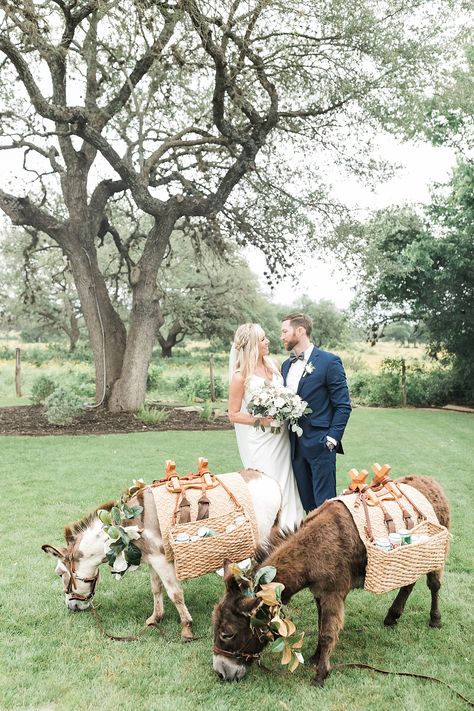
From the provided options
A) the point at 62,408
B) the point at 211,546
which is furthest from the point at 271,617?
the point at 62,408

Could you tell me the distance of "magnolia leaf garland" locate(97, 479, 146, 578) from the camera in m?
3.82

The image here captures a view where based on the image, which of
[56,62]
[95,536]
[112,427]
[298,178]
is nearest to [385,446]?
[112,427]

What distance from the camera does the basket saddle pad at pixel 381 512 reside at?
3617 millimetres

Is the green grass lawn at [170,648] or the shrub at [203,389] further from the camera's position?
the shrub at [203,389]

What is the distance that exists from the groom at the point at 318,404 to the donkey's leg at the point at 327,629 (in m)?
1.38

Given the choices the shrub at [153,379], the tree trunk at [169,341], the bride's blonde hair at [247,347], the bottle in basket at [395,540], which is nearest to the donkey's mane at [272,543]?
the bottle in basket at [395,540]

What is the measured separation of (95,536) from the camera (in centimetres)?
404

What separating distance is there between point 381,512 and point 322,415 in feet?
4.22

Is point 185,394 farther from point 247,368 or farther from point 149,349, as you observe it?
point 247,368

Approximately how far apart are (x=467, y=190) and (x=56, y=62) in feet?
38.5

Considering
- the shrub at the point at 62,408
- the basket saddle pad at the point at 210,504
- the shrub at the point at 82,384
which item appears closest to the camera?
the basket saddle pad at the point at 210,504

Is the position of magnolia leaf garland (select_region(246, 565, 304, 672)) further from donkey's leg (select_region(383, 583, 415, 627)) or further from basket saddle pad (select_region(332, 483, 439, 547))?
donkey's leg (select_region(383, 583, 415, 627))

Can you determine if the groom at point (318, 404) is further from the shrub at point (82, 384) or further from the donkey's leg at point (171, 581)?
the shrub at point (82, 384)

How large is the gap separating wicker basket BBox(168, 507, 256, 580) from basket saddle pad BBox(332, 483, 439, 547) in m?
0.67
